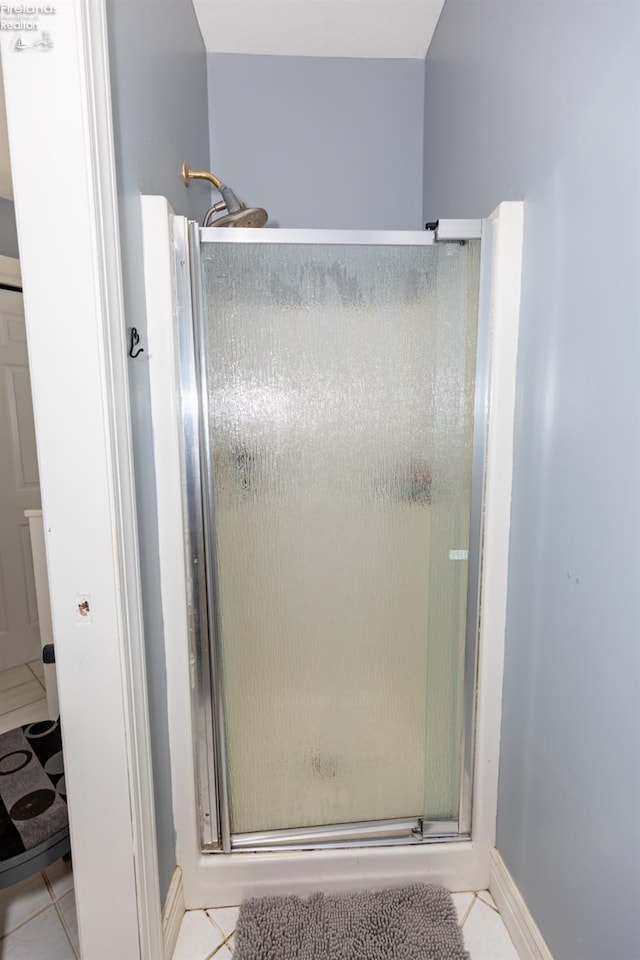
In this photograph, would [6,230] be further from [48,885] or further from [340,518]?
[48,885]

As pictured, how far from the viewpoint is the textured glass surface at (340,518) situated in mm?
1101

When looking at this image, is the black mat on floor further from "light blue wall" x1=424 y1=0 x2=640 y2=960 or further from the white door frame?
"light blue wall" x1=424 y1=0 x2=640 y2=960

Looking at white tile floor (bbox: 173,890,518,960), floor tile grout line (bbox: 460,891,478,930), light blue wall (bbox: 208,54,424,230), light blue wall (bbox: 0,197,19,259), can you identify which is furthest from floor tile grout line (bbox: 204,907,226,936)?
light blue wall (bbox: 0,197,19,259)

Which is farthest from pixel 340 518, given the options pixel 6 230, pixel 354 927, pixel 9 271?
pixel 6 230

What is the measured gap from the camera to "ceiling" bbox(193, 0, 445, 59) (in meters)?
1.48

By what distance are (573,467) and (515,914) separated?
3.63ft

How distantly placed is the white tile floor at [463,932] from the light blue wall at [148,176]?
16cm

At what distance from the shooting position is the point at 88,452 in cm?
79

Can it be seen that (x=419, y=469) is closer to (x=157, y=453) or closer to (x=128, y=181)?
(x=157, y=453)

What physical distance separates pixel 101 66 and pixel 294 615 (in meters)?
1.19

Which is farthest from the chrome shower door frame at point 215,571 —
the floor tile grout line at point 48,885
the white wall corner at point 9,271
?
the white wall corner at point 9,271

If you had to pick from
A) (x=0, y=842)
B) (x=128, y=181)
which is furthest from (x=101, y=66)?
(x=0, y=842)

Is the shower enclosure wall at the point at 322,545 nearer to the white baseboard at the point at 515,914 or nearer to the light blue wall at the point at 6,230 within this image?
the white baseboard at the point at 515,914

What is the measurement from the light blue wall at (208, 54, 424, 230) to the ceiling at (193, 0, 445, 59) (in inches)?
1.9
